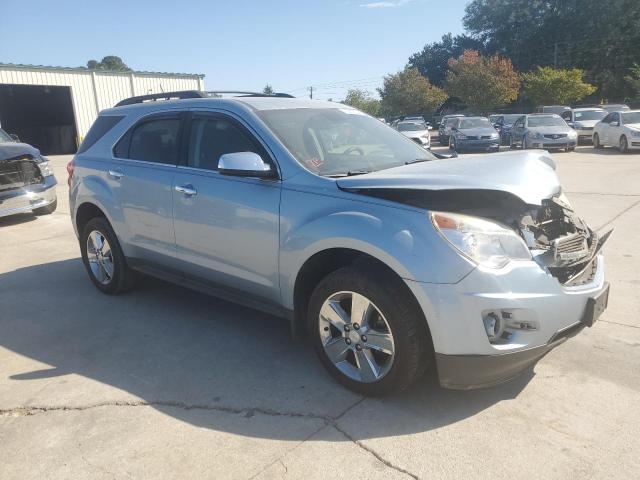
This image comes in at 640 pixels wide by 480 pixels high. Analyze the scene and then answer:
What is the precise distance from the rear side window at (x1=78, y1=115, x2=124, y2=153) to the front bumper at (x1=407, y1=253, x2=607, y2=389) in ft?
12.0

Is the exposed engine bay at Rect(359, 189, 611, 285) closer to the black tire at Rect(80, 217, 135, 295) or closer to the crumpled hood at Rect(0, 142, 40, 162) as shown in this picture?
the black tire at Rect(80, 217, 135, 295)

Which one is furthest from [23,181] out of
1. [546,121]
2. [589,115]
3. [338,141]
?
[589,115]

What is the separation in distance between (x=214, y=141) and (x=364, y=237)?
1693mm

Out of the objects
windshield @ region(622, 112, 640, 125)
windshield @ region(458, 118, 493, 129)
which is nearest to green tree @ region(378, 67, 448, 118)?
windshield @ region(458, 118, 493, 129)

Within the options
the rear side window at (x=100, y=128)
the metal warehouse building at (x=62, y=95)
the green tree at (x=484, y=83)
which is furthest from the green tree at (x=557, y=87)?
the rear side window at (x=100, y=128)

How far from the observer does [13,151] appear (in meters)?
9.41

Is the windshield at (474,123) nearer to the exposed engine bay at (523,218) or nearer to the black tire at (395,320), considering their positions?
the exposed engine bay at (523,218)

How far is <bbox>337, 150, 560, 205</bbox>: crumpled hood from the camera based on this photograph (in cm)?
294

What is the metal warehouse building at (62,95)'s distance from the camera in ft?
89.8

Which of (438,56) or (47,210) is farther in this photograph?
(438,56)

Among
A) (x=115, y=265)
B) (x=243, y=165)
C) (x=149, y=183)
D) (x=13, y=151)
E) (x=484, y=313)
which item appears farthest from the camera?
(x=13, y=151)

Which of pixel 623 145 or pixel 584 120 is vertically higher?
pixel 584 120

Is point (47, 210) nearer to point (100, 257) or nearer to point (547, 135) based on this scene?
point (100, 257)

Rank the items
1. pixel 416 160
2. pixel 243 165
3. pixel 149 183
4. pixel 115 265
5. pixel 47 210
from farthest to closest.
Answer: pixel 47 210 < pixel 115 265 < pixel 149 183 < pixel 416 160 < pixel 243 165
